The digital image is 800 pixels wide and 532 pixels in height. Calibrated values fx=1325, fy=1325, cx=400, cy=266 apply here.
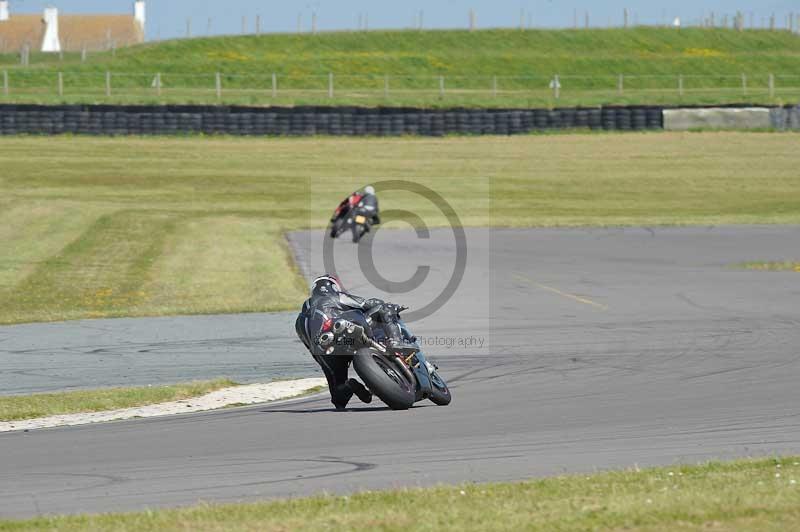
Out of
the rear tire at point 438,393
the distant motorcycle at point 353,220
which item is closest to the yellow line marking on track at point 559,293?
the distant motorcycle at point 353,220

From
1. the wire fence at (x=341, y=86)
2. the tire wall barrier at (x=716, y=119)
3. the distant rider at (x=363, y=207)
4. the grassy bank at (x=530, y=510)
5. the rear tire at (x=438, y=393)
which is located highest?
the wire fence at (x=341, y=86)

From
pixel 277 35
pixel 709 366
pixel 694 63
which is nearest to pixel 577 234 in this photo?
pixel 709 366

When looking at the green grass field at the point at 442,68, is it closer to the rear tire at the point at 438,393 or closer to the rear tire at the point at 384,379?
the rear tire at the point at 438,393

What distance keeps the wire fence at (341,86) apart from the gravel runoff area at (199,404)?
50.4 metres

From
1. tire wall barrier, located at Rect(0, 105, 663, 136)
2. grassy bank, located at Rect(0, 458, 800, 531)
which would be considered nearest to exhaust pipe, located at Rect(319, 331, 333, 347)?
grassy bank, located at Rect(0, 458, 800, 531)

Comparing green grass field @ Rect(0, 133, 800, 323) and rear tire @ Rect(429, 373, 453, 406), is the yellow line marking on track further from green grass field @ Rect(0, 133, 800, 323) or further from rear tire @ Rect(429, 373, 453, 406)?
rear tire @ Rect(429, 373, 453, 406)

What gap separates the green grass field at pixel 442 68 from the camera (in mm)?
68125

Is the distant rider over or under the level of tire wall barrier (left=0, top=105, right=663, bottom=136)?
under

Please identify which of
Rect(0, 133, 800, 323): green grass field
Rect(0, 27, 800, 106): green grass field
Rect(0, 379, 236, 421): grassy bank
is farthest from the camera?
Rect(0, 27, 800, 106): green grass field

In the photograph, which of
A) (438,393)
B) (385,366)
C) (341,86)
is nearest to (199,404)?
(385,366)

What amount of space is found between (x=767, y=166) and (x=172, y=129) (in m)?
24.5

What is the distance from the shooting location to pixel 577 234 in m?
35.8

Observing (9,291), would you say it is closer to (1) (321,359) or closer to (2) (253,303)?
(2) (253,303)

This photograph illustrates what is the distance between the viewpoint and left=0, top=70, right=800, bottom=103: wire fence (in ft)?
222
